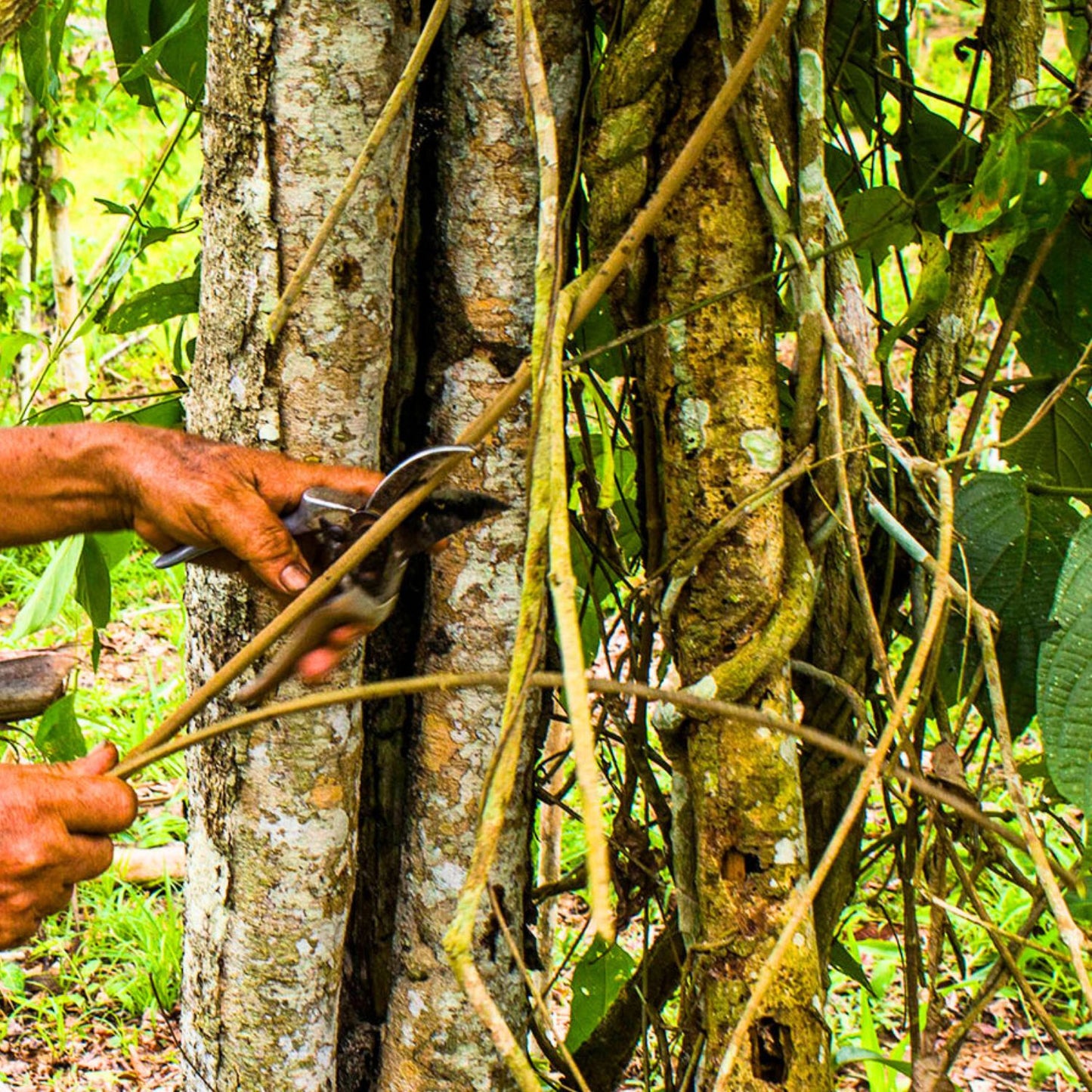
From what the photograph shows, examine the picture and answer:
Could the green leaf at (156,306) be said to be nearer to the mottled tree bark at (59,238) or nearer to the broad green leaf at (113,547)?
the broad green leaf at (113,547)

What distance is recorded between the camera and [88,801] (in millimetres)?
1030

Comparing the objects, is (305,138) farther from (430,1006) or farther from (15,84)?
(15,84)

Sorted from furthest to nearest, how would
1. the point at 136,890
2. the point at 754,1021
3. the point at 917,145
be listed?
the point at 136,890, the point at 917,145, the point at 754,1021

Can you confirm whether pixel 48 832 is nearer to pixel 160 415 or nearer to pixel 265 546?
pixel 265 546

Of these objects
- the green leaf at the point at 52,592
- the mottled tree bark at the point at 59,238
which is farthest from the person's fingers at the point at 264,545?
the mottled tree bark at the point at 59,238

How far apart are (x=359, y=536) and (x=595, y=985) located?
0.67m

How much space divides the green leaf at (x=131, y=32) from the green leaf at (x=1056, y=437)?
995 mm

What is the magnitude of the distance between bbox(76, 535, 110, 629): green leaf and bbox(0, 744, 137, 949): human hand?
42 centimetres

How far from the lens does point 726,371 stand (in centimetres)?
106

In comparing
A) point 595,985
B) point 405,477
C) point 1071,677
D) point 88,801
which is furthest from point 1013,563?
point 88,801

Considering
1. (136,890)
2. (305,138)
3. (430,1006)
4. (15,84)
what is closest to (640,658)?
(430,1006)

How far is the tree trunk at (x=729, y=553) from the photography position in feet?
3.42

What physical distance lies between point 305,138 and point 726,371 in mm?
421

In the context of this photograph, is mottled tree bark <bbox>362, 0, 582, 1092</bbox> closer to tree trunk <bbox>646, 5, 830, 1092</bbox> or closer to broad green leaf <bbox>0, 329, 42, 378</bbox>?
tree trunk <bbox>646, 5, 830, 1092</bbox>
